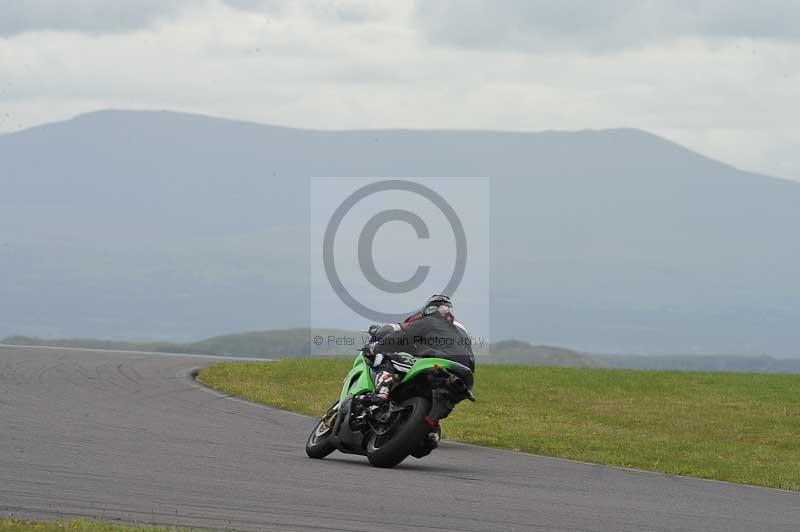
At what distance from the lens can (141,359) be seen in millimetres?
31562

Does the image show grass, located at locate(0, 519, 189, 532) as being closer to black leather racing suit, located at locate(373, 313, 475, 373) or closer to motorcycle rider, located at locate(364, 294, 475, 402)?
motorcycle rider, located at locate(364, 294, 475, 402)

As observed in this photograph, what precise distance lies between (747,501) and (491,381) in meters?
15.1

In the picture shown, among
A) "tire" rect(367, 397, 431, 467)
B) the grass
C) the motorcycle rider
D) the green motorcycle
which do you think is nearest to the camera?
the grass

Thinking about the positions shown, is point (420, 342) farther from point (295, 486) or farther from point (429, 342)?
point (295, 486)

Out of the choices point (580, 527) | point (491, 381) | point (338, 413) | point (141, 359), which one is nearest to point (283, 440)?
point (338, 413)

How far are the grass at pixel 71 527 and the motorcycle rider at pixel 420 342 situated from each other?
4.76m

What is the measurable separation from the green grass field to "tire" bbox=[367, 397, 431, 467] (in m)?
3.79

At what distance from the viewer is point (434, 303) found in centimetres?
1474

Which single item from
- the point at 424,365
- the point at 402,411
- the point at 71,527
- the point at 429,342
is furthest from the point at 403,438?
the point at 71,527

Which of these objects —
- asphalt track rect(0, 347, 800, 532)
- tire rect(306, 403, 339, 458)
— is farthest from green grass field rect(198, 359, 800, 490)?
tire rect(306, 403, 339, 458)

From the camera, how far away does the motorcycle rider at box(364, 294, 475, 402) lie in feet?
47.3

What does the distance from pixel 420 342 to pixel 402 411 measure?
2.72 ft

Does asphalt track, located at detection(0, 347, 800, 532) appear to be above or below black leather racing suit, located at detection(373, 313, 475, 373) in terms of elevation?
below

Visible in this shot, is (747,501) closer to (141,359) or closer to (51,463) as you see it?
(51,463)
